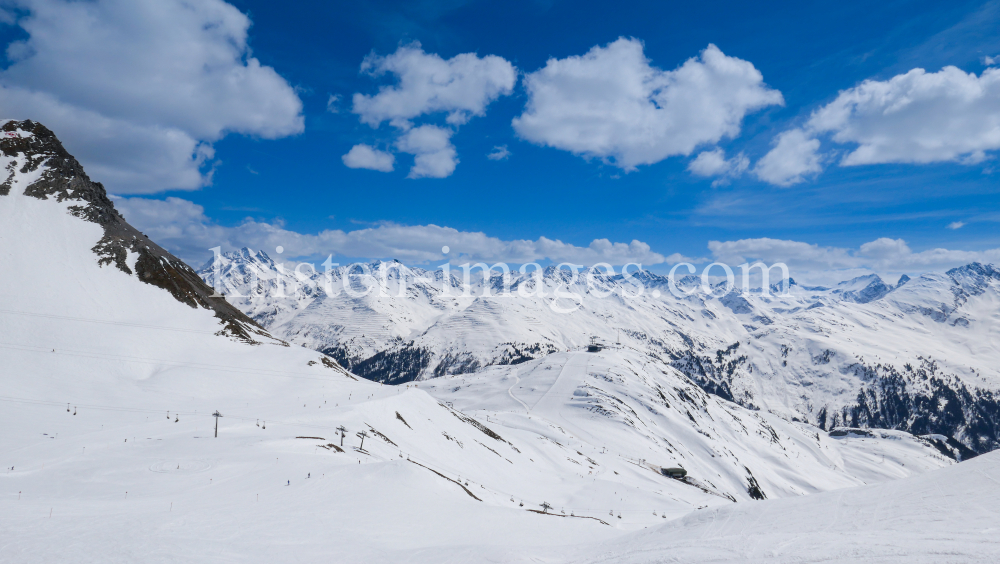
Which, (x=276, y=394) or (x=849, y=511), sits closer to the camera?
(x=849, y=511)

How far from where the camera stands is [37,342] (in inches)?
2061

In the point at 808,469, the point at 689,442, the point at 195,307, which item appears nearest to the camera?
the point at 195,307

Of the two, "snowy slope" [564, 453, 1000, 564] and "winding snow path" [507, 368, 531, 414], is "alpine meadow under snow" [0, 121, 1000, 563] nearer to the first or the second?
"snowy slope" [564, 453, 1000, 564]

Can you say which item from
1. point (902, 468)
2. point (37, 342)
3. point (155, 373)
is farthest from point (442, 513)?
point (902, 468)

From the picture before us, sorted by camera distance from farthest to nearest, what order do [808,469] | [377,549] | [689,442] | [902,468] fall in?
[902,468], [808,469], [689,442], [377,549]

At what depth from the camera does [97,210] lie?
8081cm

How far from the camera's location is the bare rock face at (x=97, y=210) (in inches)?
2985

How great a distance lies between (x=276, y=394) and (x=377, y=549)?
45806mm

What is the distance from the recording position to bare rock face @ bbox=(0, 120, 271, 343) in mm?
75812

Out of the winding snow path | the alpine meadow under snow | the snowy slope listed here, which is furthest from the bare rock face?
the snowy slope

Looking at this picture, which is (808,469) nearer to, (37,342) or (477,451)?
(477,451)

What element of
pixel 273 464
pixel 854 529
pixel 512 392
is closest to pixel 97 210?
pixel 273 464

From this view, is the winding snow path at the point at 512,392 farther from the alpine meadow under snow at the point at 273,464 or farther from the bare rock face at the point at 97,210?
the bare rock face at the point at 97,210

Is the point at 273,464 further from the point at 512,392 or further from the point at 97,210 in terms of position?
the point at 512,392
